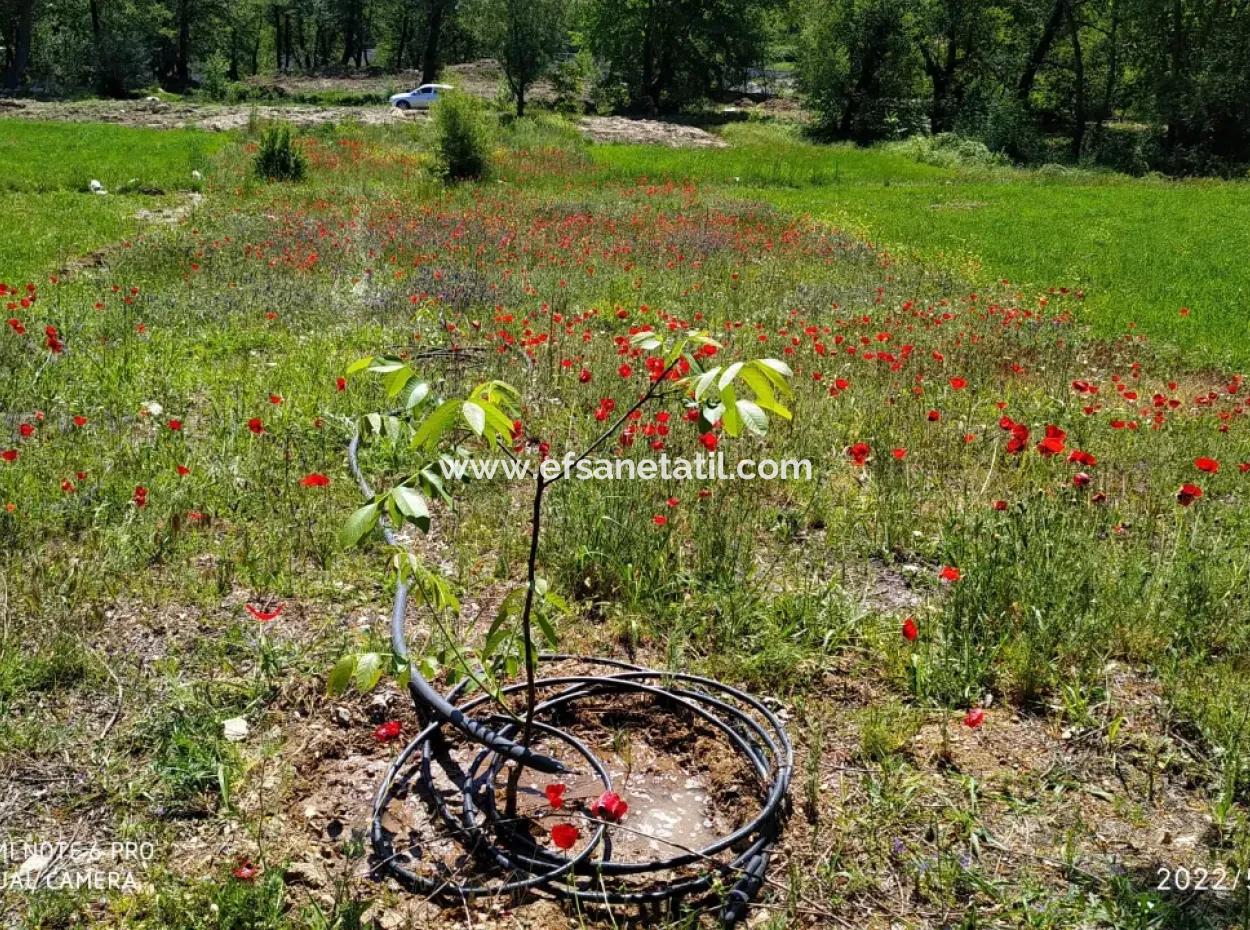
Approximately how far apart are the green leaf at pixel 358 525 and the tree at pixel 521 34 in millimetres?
38334

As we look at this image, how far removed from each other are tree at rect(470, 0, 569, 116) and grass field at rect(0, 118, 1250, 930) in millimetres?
32738

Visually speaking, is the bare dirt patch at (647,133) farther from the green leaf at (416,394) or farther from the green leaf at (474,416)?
the green leaf at (474,416)

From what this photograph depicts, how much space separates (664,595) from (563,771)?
1.64m

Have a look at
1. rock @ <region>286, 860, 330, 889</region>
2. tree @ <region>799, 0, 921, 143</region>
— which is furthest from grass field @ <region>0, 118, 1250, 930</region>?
tree @ <region>799, 0, 921, 143</region>

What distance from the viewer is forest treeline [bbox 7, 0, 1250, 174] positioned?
116ft

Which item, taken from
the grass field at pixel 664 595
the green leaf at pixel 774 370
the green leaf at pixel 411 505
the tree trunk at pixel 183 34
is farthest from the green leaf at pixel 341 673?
the tree trunk at pixel 183 34

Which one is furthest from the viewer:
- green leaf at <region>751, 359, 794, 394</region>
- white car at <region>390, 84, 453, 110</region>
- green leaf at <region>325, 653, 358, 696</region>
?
white car at <region>390, 84, 453, 110</region>

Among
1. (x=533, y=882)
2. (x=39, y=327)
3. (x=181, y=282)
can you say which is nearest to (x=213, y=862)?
(x=533, y=882)

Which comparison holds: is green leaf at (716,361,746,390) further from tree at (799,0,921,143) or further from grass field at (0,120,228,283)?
tree at (799,0,921,143)

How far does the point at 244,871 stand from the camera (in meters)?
2.53

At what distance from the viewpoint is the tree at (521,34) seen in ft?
126

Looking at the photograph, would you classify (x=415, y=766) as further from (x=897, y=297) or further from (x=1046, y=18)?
(x=1046, y=18)

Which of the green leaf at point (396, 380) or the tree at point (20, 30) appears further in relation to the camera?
the tree at point (20, 30)

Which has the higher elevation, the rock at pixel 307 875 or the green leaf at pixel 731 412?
the green leaf at pixel 731 412
